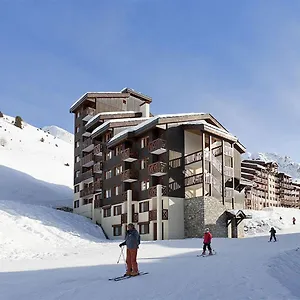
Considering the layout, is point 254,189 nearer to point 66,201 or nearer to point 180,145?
point 66,201

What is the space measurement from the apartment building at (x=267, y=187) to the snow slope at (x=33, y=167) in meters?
37.0

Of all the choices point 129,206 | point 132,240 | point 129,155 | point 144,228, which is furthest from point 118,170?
point 132,240

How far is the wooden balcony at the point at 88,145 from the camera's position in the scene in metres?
50.8

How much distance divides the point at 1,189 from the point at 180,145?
33653 mm

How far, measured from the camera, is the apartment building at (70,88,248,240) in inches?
1451

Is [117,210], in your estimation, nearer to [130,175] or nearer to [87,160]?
[130,175]

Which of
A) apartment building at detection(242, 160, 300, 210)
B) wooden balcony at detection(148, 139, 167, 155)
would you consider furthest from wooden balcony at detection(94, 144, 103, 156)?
apartment building at detection(242, 160, 300, 210)

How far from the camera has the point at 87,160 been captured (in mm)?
51031

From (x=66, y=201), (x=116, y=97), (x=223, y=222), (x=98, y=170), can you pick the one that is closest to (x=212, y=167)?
(x=223, y=222)

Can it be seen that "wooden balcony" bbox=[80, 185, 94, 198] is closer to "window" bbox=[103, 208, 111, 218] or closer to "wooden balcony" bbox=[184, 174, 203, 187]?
"window" bbox=[103, 208, 111, 218]

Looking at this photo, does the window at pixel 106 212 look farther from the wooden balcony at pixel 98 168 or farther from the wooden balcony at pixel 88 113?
the wooden balcony at pixel 88 113

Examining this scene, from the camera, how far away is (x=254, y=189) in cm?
9225

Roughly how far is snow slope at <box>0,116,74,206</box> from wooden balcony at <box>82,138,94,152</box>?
10809 millimetres

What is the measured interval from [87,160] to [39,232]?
1874cm
